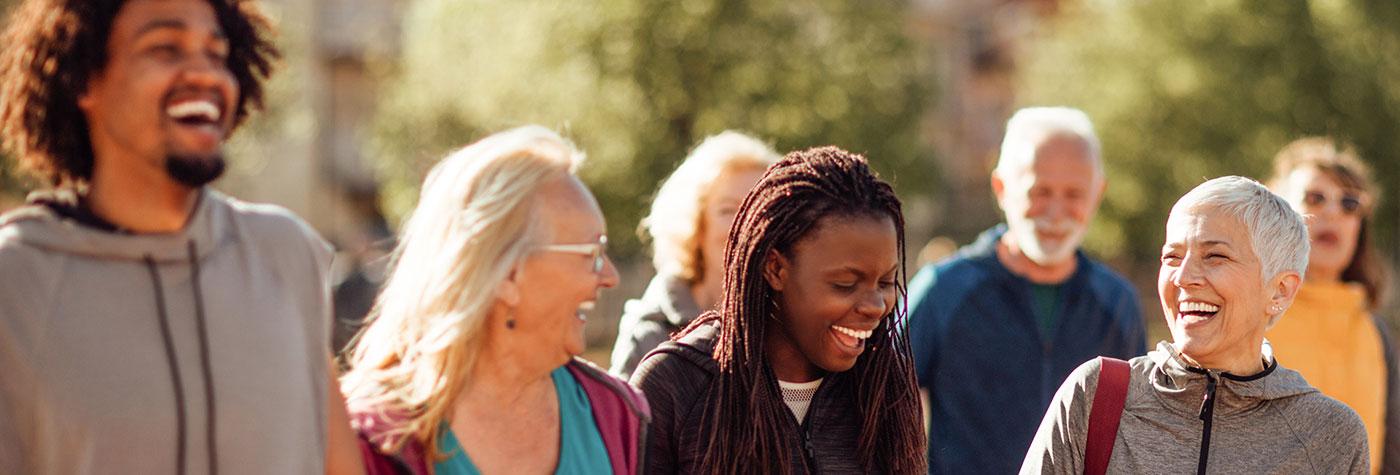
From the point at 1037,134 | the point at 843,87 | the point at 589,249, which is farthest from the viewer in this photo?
the point at 843,87

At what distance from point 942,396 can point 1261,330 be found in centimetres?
164

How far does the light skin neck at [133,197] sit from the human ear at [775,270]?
146 cm

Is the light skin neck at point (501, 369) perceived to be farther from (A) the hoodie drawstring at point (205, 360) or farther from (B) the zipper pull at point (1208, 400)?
(B) the zipper pull at point (1208, 400)

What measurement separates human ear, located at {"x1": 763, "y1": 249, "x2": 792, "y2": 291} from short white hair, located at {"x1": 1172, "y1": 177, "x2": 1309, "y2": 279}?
0.92 meters

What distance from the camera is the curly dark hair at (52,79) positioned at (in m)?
2.67

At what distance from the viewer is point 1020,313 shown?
5145 millimetres

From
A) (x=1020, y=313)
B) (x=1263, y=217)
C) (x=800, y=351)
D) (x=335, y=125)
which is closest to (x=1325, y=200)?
(x=1020, y=313)

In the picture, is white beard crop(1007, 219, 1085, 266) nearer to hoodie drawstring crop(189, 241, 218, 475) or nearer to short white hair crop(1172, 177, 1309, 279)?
short white hair crop(1172, 177, 1309, 279)

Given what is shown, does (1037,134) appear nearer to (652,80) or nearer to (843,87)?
(652,80)

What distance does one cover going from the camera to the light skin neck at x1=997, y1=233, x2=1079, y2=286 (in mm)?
5238

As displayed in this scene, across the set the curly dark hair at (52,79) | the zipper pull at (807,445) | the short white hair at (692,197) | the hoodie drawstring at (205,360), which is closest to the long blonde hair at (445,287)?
the hoodie drawstring at (205,360)

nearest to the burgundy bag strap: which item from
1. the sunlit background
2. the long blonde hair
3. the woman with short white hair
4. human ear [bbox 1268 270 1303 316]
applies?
the woman with short white hair

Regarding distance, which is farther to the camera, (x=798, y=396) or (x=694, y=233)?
(x=694, y=233)

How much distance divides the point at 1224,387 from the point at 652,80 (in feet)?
61.7
